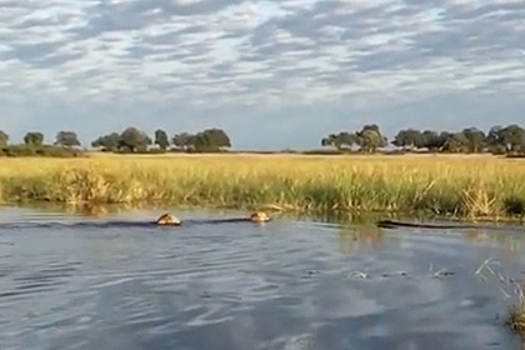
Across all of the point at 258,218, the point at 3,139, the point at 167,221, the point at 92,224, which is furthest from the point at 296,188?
the point at 3,139

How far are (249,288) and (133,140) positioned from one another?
244ft

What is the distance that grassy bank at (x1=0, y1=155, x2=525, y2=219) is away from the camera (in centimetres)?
2300

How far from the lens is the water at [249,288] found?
943 centimetres

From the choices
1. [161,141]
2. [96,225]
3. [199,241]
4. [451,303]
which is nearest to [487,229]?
[199,241]

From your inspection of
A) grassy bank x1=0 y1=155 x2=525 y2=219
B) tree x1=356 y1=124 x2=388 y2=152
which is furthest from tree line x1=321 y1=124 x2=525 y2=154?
grassy bank x1=0 y1=155 x2=525 y2=219

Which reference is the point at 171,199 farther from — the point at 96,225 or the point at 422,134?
the point at 422,134

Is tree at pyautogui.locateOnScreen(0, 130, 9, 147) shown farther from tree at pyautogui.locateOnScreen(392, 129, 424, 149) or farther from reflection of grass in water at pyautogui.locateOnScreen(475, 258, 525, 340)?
reflection of grass in water at pyautogui.locateOnScreen(475, 258, 525, 340)

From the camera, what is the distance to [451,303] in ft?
37.1

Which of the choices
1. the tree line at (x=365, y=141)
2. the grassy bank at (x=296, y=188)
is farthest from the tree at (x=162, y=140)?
the grassy bank at (x=296, y=188)

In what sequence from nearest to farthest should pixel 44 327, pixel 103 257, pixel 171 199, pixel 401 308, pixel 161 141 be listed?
pixel 44 327, pixel 401 308, pixel 103 257, pixel 171 199, pixel 161 141

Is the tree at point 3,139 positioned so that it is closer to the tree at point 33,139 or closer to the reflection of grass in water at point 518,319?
the tree at point 33,139

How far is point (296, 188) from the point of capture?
84.4 ft

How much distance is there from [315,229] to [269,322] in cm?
935

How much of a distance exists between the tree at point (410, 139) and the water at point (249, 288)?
67.5 metres
